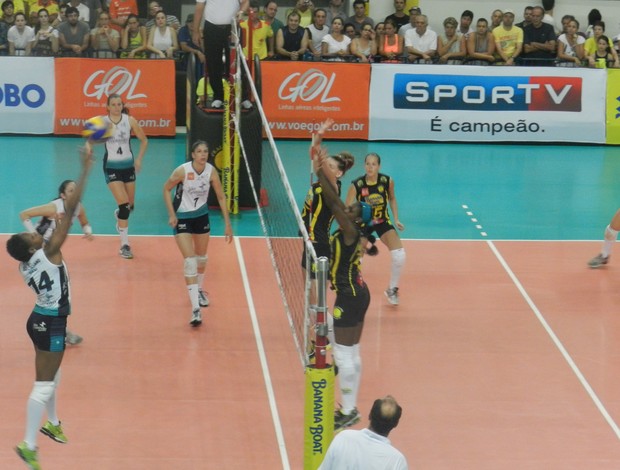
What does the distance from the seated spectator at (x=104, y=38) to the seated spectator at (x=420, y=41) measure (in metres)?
6.41

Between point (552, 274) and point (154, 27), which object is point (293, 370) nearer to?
point (552, 274)

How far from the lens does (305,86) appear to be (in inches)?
934

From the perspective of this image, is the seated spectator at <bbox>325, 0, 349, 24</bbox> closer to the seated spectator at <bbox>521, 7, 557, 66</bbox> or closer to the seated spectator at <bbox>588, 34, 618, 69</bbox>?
the seated spectator at <bbox>521, 7, 557, 66</bbox>

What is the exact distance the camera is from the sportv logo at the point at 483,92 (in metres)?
23.9

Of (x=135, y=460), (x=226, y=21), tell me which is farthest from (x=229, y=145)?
(x=135, y=460)

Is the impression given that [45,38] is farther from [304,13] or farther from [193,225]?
[193,225]

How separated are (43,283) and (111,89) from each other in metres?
13.7

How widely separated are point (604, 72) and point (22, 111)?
40.5ft

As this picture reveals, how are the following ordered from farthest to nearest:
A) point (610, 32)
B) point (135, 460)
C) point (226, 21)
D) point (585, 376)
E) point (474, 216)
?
point (610, 32) → point (474, 216) → point (226, 21) → point (585, 376) → point (135, 460)

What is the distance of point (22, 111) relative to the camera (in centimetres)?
2336

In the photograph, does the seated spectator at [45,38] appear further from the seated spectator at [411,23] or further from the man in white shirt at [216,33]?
the seated spectator at [411,23]

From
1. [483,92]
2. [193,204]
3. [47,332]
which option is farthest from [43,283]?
[483,92]

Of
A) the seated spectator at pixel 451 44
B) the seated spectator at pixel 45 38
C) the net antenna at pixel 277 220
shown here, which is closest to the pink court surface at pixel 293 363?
the net antenna at pixel 277 220

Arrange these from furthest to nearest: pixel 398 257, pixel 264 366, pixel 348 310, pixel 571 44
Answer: pixel 571 44 → pixel 398 257 → pixel 264 366 → pixel 348 310
